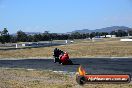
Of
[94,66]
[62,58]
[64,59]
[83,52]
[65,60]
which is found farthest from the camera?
[83,52]

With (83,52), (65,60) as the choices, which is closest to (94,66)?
(65,60)

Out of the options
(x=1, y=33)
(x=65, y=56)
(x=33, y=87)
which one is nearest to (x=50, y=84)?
(x=33, y=87)

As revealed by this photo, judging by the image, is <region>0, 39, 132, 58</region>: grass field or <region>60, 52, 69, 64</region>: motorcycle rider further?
<region>0, 39, 132, 58</region>: grass field

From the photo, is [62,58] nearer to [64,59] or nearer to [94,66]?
[64,59]

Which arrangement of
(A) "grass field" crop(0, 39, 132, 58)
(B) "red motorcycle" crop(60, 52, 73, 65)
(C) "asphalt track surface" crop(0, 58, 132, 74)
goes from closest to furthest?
(C) "asphalt track surface" crop(0, 58, 132, 74), (B) "red motorcycle" crop(60, 52, 73, 65), (A) "grass field" crop(0, 39, 132, 58)

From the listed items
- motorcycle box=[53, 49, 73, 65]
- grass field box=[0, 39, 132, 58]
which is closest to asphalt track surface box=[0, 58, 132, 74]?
motorcycle box=[53, 49, 73, 65]

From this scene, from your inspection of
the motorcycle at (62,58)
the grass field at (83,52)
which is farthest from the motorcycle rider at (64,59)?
the grass field at (83,52)

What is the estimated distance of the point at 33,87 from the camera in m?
15.7

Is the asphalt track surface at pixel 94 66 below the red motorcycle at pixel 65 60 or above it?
below

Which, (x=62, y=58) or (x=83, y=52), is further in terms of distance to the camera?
(x=83, y=52)

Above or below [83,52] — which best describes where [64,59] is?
above

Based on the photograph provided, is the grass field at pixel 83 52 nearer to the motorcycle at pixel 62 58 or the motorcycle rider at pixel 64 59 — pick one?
the motorcycle at pixel 62 58

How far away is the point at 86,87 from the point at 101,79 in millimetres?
5499

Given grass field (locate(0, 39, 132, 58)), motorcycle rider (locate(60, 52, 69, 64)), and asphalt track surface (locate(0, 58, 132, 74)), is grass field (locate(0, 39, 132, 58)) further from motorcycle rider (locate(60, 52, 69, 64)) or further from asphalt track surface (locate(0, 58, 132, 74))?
motorcycle rider (locate(60, 52, 69, 64))
